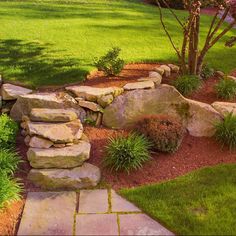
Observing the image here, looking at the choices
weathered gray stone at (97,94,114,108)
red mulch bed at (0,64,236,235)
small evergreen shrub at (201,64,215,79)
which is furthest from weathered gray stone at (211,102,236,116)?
weathered gray stone at (97,94,114,108)

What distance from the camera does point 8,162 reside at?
5641 mm

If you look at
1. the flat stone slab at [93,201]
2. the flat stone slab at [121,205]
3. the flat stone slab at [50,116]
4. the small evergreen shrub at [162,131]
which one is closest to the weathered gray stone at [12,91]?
the flat stone slab at [50,116]

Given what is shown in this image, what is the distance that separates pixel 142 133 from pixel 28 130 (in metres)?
1.72

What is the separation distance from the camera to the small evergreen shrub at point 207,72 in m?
8.46

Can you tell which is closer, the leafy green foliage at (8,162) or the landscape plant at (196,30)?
the leafy green foliage at (8,162)

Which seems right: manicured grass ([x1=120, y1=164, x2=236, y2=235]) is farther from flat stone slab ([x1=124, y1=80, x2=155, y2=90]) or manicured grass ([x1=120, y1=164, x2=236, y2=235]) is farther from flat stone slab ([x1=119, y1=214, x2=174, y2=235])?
flat stone slab ([x1=124, y1=80, x2=155, y2=90])

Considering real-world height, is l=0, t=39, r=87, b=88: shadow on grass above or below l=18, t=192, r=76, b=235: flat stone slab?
above

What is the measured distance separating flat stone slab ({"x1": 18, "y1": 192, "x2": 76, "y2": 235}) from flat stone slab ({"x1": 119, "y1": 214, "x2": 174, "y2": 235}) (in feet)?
2.06

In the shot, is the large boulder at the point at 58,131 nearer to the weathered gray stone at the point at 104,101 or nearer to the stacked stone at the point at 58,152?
the stacked stone at the point at 58,152

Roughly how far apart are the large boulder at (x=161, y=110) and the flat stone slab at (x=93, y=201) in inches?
58.8

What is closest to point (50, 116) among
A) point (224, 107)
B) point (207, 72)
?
point (224, 107)

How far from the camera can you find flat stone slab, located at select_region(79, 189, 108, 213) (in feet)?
17.1

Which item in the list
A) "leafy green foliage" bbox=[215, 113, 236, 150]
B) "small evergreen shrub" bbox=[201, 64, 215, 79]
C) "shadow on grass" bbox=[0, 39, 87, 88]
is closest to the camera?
"leafy green foliage" bbox=[215, 113, 236, 150]

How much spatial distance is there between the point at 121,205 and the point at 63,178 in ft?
2.96
